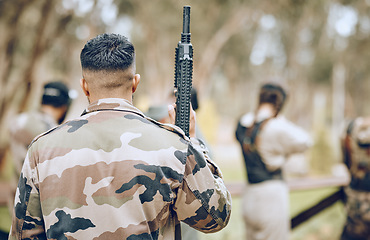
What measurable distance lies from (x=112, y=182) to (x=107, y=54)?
51cm

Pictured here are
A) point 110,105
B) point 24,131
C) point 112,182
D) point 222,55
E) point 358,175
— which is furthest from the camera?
point 222,55

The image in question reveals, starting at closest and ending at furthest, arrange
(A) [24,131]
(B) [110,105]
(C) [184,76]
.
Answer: (B) [110,105], (C) [184,76], (A) [24,131]

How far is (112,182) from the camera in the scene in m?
1.47

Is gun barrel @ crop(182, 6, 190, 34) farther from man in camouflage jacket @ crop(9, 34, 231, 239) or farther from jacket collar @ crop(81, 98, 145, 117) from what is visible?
jacket collar @ crop(81, 98, 145, 117)

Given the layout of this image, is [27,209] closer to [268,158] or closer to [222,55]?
[268,158]

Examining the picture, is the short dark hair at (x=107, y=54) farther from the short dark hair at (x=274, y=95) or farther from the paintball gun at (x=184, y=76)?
the short dark hair at (x=274, y=95)

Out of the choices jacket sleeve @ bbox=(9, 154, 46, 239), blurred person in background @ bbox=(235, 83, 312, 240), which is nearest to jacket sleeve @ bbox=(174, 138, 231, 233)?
jacket sleeve @ bbox=(9, 154, 46, 239)

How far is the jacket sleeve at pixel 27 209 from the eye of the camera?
59.9 inches

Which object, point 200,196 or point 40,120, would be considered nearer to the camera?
point 200,196

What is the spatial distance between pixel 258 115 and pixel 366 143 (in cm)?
124

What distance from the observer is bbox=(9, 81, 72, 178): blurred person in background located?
3236 mm

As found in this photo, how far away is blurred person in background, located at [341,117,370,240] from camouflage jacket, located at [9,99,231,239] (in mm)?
2991

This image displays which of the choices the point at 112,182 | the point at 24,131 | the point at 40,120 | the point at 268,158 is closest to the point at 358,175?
the point at 268,158

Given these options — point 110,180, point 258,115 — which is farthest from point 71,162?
point 258,115
